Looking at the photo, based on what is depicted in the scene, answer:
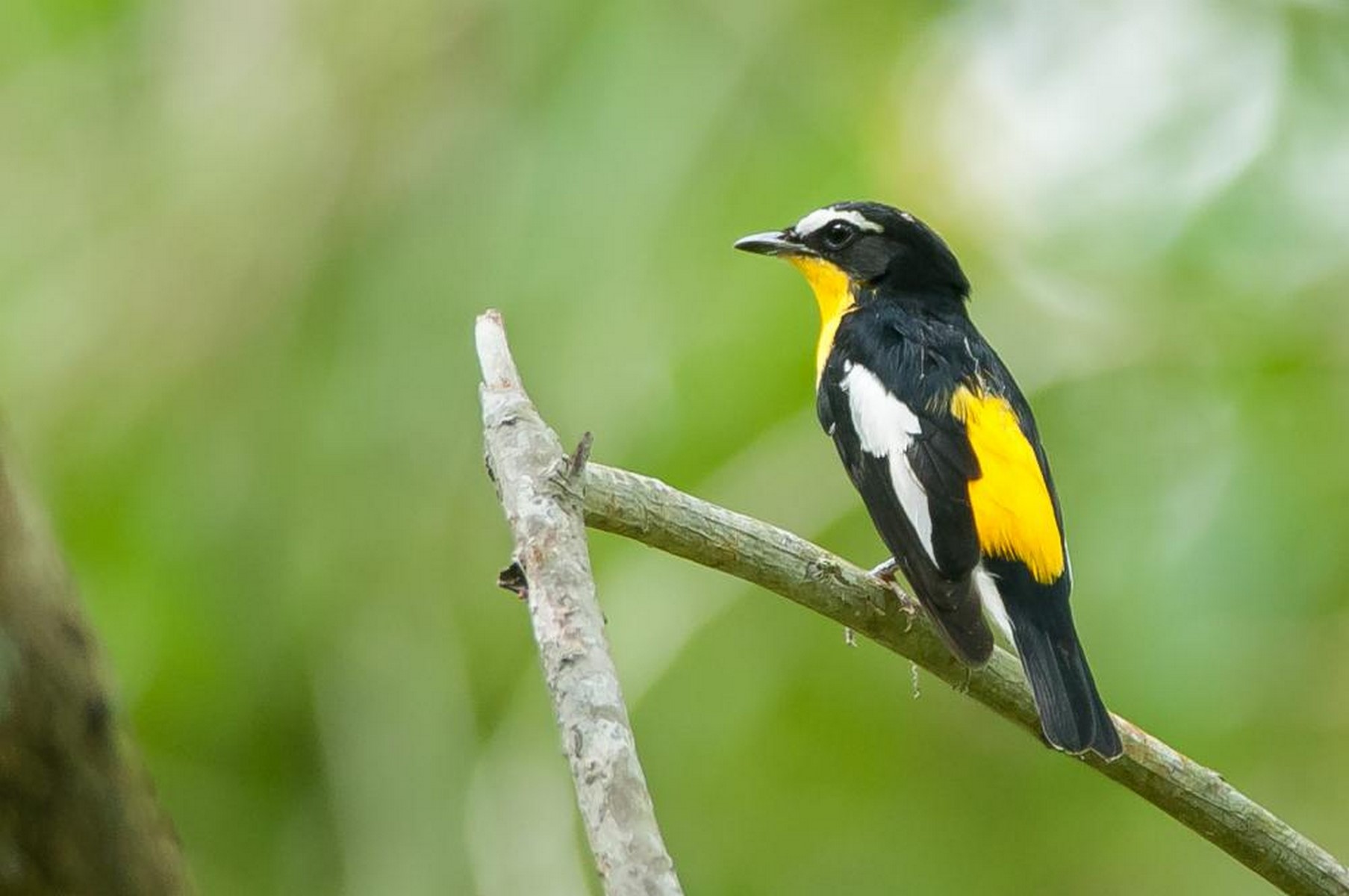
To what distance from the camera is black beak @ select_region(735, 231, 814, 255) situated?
3992mm

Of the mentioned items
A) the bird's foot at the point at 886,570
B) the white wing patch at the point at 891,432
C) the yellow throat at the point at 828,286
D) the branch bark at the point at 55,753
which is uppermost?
the yellow throat at the point at 828,286

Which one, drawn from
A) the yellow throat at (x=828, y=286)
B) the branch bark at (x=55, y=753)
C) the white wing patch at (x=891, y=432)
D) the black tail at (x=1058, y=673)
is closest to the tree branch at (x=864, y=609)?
the black tail at (x=1058, y=673)

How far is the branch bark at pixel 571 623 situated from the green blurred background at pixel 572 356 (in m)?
1.94

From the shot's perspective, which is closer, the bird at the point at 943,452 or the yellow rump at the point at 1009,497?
the bird at the point at 943,452

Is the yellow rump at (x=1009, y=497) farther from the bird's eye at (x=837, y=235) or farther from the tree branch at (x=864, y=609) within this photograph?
the bird's eye at (x=837, y=235)

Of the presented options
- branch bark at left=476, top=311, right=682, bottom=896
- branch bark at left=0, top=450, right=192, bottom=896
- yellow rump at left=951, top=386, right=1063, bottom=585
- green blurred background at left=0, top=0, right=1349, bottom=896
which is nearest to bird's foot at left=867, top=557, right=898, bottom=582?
yellow rump at left=951, top=386, right=1063, bottom=585

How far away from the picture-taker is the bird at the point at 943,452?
2.89 metres

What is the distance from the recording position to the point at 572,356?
413 cm

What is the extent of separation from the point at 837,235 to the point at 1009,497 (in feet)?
3.30

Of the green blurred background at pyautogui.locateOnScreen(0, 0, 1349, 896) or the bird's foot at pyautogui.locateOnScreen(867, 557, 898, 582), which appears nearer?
the bird's foot at pyautogui.locateOnScreen(867, 557, 898, 582)

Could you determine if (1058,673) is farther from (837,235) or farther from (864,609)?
(837,235)

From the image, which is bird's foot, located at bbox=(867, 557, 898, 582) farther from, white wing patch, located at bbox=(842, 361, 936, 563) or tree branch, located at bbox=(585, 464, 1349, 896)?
tree branch, located at bbox=(585, 464, 1349, 896)

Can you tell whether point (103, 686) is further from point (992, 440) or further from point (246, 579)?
point (246, 579)

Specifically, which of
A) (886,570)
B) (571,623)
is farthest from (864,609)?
(571,623)
